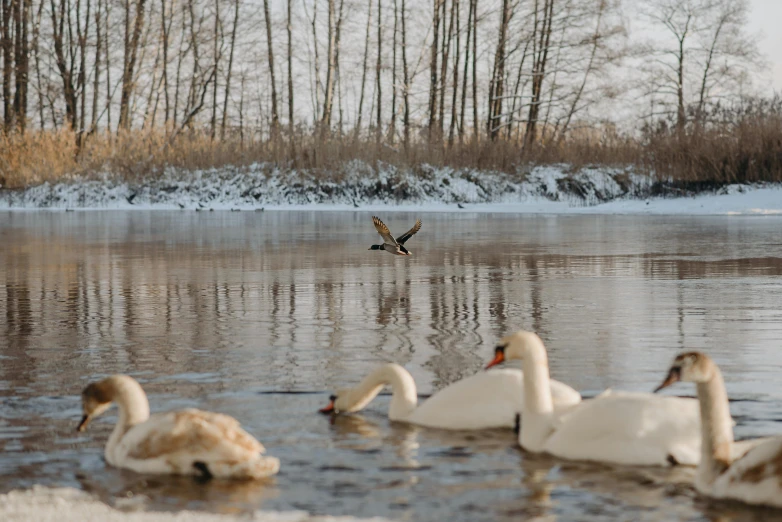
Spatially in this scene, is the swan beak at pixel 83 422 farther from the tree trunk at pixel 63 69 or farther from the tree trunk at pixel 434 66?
the tree trunk at pixel 63 69

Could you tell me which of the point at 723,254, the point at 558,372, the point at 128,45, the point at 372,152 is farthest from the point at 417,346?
the point at 128,45

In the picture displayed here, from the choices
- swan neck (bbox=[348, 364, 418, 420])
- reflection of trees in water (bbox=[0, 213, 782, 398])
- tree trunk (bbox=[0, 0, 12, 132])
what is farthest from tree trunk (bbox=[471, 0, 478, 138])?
swan neck (bbox=[348, 364, 418, 420])

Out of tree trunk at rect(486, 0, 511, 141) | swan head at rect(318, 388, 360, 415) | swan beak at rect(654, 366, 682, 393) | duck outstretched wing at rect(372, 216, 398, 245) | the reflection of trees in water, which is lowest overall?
swan head at rect(318, 388, 360, 415)

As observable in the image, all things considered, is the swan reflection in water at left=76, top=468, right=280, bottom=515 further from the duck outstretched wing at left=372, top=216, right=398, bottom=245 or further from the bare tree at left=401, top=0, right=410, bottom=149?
the bare tree at left=401, top=0, right=410, bottom=149

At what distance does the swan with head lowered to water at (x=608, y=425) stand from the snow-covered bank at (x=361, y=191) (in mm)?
25076

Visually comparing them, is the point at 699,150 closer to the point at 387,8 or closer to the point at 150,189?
the point at 150,189

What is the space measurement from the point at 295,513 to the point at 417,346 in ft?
12.5

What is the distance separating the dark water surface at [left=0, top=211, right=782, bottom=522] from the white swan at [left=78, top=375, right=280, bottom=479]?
7cm

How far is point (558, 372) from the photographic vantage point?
6.85 meters

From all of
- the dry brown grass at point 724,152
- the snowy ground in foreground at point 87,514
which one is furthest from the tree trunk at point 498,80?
the snowy ground in foreground at point 87,514

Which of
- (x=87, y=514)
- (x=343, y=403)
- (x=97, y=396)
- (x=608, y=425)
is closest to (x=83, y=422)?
(x=97, y=396)

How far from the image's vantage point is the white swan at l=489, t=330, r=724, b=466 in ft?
16.2

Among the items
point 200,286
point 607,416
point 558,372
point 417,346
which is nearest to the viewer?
point 607,416

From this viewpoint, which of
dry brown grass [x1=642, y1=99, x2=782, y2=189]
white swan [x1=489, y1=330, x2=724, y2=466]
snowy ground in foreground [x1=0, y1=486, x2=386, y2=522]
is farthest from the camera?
dry brown grass [x1=642, y1=99, x2=782, y2=189]
